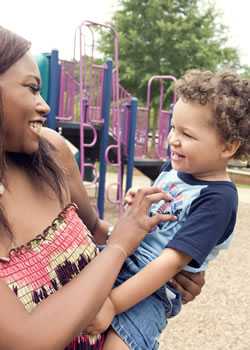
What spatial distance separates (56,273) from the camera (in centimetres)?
141

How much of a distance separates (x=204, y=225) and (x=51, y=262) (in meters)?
0.50

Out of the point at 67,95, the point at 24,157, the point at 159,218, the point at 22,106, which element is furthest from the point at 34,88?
the point at 67,95

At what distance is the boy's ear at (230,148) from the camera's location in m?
1.80

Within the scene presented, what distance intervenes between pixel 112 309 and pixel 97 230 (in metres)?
0.64

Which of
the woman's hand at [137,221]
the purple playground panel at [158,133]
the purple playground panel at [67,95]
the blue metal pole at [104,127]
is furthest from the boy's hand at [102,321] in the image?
the purple playground panel at [158,133]

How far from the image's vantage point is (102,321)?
149 centimetres

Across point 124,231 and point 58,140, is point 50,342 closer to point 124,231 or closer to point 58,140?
point 124,231

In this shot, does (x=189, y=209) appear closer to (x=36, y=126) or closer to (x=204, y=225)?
(x=204, y=225)

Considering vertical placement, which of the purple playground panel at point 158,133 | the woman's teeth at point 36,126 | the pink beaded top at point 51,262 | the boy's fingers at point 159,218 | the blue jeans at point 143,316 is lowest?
the purple playground panel at point 158,133

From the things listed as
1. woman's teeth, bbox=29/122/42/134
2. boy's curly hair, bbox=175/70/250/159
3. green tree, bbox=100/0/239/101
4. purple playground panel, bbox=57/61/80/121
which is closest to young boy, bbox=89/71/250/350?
boy's curly hair, bbox=175/70/250/159

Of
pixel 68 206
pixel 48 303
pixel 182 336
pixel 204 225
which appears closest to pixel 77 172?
pixel 68 206

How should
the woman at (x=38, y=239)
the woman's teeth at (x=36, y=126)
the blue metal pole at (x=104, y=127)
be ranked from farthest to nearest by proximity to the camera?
the blue metal pole at (x=104, y=127), the woman's teeth at (x=36, y=126), the woman at (x=38, y=239)

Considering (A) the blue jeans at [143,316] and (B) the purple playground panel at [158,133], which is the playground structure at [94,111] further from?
(A) the blue jeans at [143,316]

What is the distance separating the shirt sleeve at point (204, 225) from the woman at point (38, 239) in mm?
86
